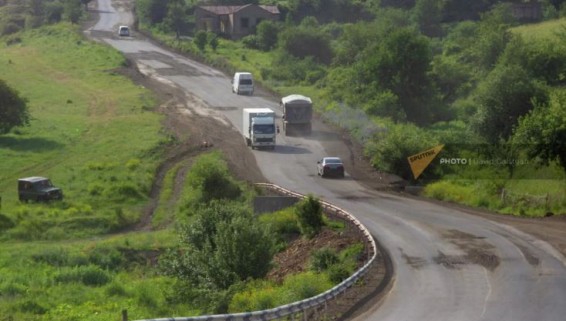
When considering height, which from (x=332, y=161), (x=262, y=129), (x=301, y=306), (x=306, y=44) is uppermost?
(x=306, y=44)

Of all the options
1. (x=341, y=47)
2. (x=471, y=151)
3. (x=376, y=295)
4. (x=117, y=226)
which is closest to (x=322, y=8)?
(x=341, y=47)

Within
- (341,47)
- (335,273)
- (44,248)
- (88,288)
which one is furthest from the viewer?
(341,47)

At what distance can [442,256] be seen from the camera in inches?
1334

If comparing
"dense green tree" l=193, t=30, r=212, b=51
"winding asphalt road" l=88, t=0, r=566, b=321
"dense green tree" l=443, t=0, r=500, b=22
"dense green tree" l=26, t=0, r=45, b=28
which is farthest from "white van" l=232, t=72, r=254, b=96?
"dense green tree" l=26, t=0, r=45, b=28

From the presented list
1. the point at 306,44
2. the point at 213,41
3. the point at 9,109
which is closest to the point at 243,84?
the point at 306,44

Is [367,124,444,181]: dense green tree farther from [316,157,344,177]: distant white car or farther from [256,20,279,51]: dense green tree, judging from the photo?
[256,20,279,51]: dense green tree

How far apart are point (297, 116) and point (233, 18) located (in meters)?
56.5

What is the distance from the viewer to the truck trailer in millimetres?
68625

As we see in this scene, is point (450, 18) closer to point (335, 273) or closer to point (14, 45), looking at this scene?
point (14, 45)

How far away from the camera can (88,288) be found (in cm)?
3594

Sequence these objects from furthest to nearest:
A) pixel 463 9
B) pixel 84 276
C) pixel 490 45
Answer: pixel 463 9, pixel 490 45, pixel 84 276

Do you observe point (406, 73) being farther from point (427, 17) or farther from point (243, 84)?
point (427, 17)

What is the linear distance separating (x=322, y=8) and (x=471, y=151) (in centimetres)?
8393

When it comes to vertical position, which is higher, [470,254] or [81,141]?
[470,254]
